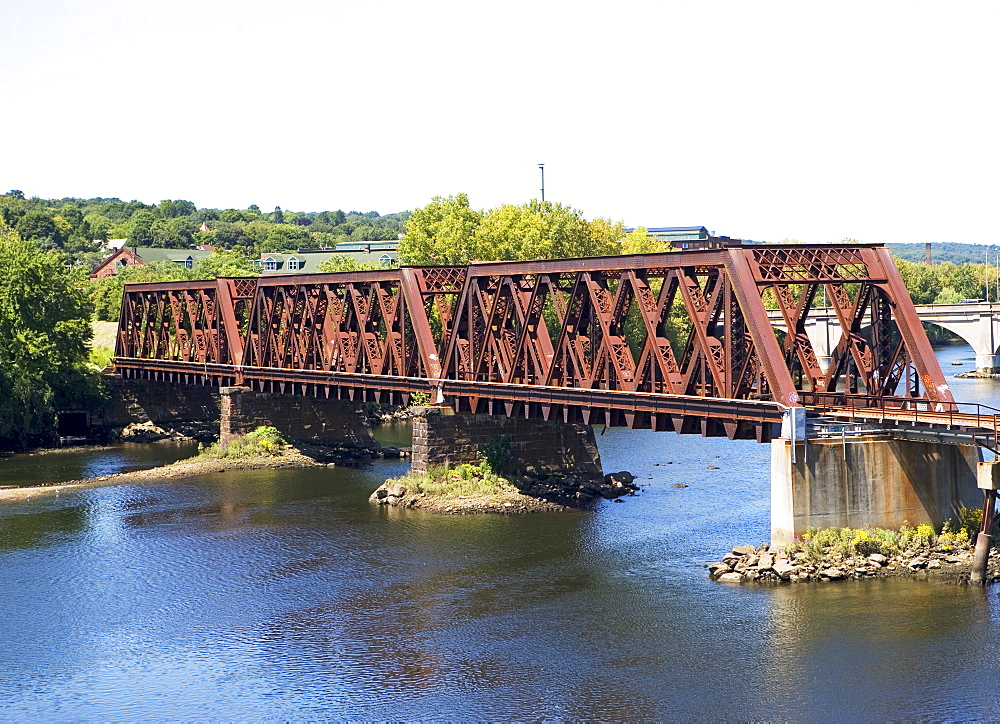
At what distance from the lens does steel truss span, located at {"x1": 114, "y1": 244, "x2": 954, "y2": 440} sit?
47656 millimetres

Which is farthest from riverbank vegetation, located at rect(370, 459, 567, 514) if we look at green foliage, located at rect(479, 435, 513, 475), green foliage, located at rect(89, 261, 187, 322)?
green foliage, located at rect(89, 261, 187, 322)

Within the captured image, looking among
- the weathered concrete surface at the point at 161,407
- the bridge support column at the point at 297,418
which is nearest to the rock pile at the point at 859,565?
the bridge support column at the point at 297,418

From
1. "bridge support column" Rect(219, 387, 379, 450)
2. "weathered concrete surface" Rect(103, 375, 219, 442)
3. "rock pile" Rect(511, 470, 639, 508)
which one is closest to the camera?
"rock pile" Rect(511, 470, 639, 508)

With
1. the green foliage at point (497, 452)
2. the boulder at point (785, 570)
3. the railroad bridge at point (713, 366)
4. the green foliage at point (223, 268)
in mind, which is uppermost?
the green foliage at point (223, 268)

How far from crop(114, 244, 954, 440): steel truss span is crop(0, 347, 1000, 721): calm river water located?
20.1ft

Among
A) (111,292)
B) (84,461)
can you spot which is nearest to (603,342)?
(84,461)

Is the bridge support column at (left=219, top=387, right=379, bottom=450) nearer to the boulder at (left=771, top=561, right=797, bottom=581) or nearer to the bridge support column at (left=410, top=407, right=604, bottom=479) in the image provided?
the bridge support column at (left=410, top=407, right=604, bottom=479)

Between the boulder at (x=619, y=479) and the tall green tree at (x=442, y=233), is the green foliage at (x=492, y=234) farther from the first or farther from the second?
the boulder at (x=619, y=479)

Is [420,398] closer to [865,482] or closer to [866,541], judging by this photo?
[865,482]

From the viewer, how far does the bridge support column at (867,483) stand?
44.4m

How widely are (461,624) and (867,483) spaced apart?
15120 mm

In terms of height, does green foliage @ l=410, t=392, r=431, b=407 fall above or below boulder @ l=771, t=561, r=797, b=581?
above

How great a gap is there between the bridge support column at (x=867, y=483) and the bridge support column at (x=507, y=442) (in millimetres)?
20560

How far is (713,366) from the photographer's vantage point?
4900cm
